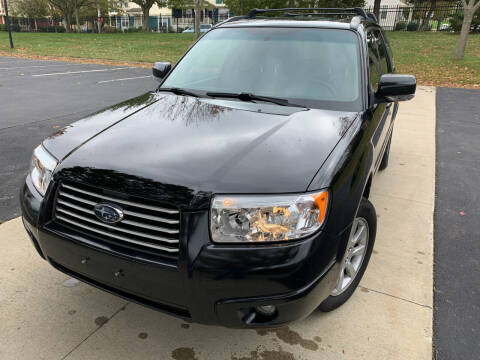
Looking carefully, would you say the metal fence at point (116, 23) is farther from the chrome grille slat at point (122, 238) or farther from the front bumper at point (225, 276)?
the front bumper at point (225, 276)

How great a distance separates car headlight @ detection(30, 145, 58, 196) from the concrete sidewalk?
831mm

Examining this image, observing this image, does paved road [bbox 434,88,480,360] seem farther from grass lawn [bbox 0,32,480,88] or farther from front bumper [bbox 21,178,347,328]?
grass lawn [bbox 0,32,480,88]

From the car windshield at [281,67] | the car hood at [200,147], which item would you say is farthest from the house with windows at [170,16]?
→ the car hood at [200,147]

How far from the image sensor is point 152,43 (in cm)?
2598

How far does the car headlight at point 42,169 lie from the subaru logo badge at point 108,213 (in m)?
0.43

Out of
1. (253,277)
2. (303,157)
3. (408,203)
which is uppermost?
(303,157)

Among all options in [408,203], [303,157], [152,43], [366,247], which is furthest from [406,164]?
[152,43]

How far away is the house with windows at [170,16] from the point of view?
57.8m

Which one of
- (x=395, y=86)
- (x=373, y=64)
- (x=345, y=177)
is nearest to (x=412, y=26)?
(x=373, y=64)

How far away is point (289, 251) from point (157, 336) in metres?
1.08

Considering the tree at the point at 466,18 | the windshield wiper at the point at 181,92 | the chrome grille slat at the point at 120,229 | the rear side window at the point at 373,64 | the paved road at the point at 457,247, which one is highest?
the tree at the point at 466,18

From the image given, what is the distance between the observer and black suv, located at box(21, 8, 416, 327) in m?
1.74

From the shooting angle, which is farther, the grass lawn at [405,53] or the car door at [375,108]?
the grass lawn at [405,53]

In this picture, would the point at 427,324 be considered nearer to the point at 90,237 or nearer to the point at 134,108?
the point at 90,237
